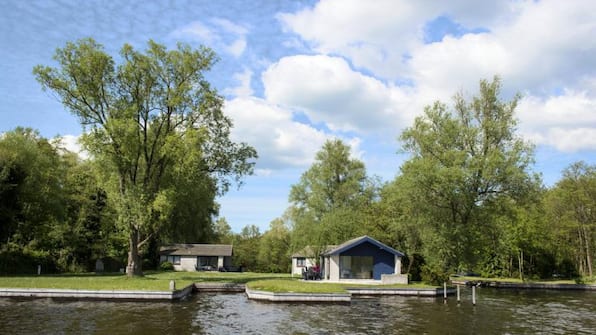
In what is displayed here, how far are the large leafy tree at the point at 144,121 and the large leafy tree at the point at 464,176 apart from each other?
1729 centimetres

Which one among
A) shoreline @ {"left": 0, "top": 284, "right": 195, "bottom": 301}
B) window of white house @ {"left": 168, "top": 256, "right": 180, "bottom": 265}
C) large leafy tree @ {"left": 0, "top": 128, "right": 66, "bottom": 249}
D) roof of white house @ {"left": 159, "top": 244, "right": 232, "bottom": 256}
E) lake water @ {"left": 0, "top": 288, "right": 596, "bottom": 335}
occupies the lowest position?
lake water @ {"left": 0, "top": 288, "right": 596, "bottom": 335}

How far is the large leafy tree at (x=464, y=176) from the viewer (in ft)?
125

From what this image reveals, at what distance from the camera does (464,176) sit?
124 feet

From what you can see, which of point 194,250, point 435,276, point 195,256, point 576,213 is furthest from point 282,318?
point 576,213

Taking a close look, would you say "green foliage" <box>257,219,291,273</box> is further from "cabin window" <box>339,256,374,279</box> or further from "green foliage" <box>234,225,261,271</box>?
"cabin window" <box>339,256,374,279</box>

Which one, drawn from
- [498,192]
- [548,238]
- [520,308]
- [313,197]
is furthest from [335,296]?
[548,238]

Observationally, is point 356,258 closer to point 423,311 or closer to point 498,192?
point 498,192

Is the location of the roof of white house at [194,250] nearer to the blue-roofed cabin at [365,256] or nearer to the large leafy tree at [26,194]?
the large leafy tree at [26,194]

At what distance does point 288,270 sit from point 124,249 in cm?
2493

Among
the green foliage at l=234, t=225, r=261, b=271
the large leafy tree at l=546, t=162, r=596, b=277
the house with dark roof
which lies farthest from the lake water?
the green foliage at l=234, t=225, r=261, b=271

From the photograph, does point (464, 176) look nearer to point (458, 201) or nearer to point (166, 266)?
point (458, 201)

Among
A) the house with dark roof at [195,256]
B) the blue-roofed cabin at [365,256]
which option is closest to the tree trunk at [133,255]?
the blue-roofed cabin at [365,256]

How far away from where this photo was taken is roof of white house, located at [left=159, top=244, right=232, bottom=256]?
201 feet

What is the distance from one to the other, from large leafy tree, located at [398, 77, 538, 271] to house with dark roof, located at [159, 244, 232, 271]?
103ft
